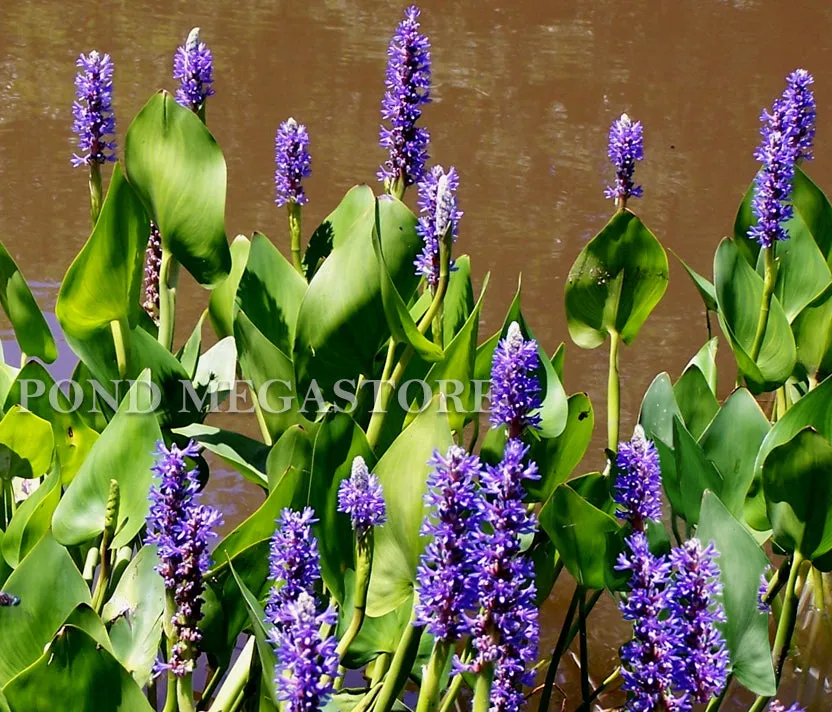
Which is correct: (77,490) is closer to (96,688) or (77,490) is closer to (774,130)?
(96,688)

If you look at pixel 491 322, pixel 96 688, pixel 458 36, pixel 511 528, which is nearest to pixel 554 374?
pixel 511 528

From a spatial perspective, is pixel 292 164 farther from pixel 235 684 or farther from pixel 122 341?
pixel 235 684

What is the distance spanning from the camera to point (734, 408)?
2.45m

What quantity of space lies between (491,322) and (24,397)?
2128 millimetres

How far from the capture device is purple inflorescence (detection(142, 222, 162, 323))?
2.66 m

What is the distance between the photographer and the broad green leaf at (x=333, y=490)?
2027 mm

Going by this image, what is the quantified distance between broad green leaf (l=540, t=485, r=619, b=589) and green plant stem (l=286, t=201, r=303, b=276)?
2.55 ft

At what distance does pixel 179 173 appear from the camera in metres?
2.44

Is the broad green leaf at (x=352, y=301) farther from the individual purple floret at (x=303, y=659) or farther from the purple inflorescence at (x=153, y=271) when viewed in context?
the individual purple floret at (x=303, y=659)

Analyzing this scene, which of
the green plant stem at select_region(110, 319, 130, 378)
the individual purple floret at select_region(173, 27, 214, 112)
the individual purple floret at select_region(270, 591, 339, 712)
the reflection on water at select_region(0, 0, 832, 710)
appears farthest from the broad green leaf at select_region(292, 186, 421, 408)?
the reflection on water at select_region(0, 0, 832, 710)

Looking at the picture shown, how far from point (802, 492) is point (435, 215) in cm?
76

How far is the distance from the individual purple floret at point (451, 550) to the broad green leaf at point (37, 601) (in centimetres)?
66

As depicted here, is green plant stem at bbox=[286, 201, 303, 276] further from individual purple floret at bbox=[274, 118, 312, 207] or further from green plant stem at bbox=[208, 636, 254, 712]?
green plant stem at bbox=[208, 636, 254, 712]

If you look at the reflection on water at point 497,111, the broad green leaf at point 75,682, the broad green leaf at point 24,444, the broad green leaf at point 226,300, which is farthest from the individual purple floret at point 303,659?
the reflection on water at point 497,111
